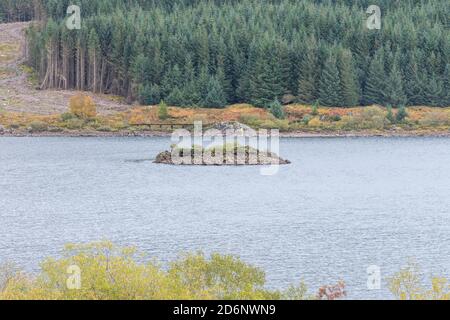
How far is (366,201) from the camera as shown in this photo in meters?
96.4

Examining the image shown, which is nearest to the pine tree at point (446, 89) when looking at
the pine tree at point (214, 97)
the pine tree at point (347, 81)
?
the pine tree at point (347, 81)

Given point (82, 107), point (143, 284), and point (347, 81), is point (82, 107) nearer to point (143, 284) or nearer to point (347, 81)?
point (347, 81)

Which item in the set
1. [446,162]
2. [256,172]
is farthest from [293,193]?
[446,162]

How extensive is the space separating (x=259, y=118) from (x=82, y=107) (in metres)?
32.2

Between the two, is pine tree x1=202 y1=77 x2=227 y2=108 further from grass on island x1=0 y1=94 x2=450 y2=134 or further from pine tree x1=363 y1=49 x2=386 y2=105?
pine tree x1=363 y1=49 x2=386 y2=105

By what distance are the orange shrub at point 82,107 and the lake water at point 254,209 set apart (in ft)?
88.7

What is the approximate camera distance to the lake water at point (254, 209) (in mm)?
64688

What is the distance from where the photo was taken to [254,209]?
90.2 meters

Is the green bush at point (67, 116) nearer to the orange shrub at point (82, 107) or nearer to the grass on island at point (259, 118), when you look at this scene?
the grass on island at point (259, 118)

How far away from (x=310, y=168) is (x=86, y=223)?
5307 centimetres

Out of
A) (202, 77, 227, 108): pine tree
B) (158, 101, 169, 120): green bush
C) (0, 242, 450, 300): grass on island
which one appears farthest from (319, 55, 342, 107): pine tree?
(0, 242, 450, 300): grass on island

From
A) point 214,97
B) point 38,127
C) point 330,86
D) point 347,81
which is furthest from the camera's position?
point 347,81

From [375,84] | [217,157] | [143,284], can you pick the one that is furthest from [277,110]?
[143,284]
